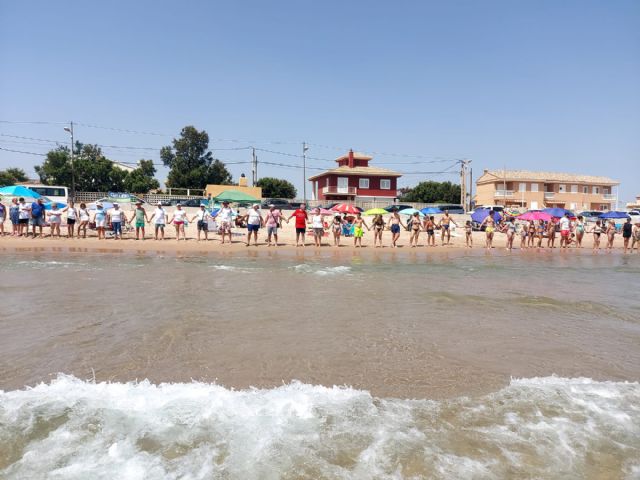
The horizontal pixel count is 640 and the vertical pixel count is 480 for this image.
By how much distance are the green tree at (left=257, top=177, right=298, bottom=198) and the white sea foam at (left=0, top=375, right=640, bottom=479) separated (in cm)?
4848

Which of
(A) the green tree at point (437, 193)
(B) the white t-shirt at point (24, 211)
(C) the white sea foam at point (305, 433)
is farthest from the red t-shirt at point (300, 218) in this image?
(A) the green tree at point (437, 193)

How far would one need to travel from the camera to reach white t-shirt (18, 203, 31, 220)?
17828 millimetres

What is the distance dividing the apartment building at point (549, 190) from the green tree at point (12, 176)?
193 feet

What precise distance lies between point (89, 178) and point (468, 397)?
1947 inches

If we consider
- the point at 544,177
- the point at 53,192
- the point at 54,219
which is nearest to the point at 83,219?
the point at 54,219

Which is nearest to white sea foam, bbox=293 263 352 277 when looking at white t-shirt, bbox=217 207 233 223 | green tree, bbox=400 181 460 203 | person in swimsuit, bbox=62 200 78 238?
white t-shirt, bbox=217 207 233 223

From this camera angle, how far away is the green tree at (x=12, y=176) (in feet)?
166

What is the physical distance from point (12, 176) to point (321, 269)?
56.7 meters

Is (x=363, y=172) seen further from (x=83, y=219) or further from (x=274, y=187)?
(x=83, y=219)

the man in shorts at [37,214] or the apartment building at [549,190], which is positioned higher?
the apartment building at [549,190]

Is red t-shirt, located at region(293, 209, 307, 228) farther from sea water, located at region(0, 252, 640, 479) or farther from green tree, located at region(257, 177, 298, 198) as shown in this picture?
green tree, located at region(257, 177, 298, 198)

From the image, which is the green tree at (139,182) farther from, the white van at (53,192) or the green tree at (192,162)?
the white van at (53,192)

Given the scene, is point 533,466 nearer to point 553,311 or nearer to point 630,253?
point 553,311

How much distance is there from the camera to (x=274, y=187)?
52.6 metres
